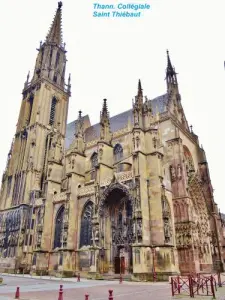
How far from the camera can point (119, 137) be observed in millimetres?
32625

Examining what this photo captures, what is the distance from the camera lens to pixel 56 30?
159 feet

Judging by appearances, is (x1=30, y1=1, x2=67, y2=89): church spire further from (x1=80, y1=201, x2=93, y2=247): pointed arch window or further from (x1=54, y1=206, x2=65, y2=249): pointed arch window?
(x1=80, y1=201, x2=93, y2=247): pointed arch window

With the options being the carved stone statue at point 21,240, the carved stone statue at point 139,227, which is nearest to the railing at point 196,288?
the carved stone statue at point 139,227

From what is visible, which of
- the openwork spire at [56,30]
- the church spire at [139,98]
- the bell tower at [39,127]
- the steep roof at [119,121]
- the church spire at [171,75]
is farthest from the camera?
the openwork spire at [56,30]

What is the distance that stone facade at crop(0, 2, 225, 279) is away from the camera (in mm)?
20562

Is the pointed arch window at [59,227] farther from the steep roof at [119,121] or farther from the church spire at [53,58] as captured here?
the church spire at [53,58]

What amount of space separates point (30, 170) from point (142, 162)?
18.2 metres

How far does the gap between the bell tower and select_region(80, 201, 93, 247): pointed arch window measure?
7.89 meters

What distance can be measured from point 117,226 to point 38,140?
1966 centimetres

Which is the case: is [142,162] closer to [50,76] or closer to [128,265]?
[128,265]

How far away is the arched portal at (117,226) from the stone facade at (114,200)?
0.08 meters

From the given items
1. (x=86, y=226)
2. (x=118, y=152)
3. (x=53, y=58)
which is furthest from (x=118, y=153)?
(x=53, y=58)

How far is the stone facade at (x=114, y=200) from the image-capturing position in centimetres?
2056

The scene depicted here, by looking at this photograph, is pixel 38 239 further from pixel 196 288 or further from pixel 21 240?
pixel 196 288
